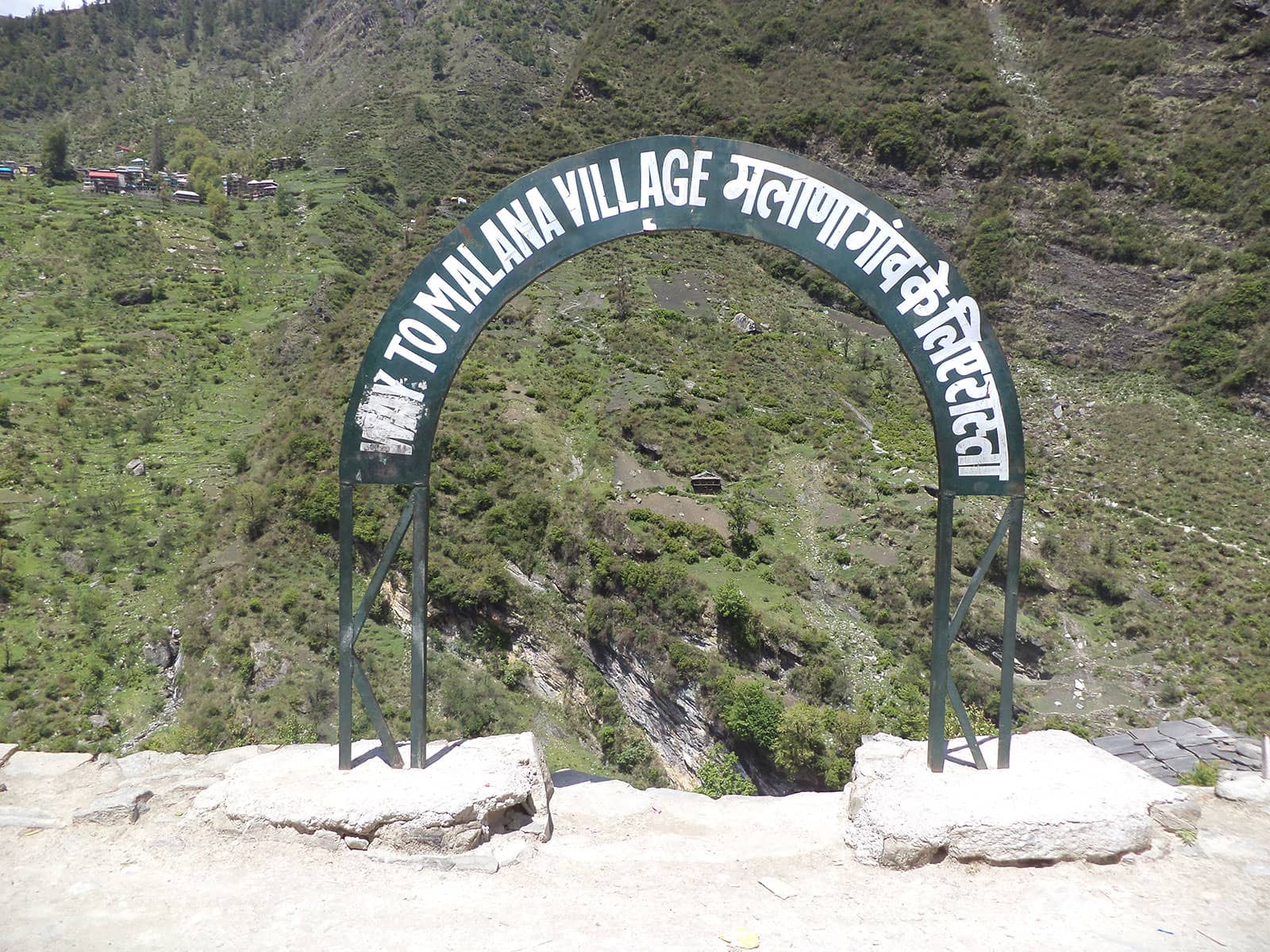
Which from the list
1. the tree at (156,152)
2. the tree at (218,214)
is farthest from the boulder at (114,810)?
the tree at (156,152)

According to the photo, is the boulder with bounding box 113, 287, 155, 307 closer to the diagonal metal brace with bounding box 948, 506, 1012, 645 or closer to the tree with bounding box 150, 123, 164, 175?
the tree with bounding box 150, 123, 164, 175

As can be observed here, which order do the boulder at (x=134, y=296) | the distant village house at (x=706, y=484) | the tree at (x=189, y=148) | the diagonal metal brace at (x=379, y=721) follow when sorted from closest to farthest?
1. the diagonal metal brace at (x=379, y=721)
2. the distant village house at (x=706, y=484)
3. the boulder at (x=134, y=296)
4. the tree at (x=189, y=148)

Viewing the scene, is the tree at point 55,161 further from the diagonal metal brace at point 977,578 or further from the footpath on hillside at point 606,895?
the diagonal metal brace at point 977,578

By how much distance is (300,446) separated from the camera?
33656mm

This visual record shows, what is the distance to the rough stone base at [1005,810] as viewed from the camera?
4.57 m

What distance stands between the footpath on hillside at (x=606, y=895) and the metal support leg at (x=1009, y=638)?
81 centimetres

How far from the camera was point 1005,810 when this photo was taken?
4.70 metres

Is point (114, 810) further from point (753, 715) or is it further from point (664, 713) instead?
point (664, 713)

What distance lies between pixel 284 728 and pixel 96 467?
26.5 metres

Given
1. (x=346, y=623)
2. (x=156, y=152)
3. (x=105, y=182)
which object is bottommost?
(x=346, y=623)

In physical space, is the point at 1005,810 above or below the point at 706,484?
below

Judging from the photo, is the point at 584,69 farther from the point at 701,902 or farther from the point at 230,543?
the point at 701,902

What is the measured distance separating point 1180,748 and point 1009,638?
17.2 ft

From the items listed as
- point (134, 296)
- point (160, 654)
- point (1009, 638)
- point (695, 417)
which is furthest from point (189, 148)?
point (1009, 638)
